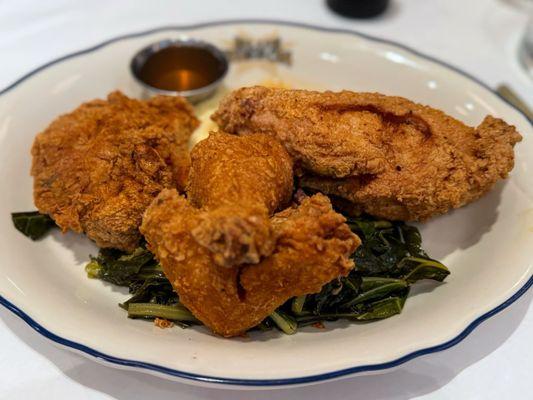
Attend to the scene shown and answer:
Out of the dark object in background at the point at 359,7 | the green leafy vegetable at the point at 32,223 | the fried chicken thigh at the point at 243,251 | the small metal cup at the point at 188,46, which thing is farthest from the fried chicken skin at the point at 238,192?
the dark object in background at the point at 359,7

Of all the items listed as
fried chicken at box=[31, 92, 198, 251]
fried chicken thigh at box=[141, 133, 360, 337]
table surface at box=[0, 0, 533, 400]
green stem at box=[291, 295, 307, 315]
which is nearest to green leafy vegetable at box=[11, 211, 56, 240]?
fried chicken at box=[31, 92, 198, 251]

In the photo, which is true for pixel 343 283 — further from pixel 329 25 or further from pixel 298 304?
→ pixel 329 25

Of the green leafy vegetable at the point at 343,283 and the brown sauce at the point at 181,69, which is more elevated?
the brown sauce at the point at 181,69

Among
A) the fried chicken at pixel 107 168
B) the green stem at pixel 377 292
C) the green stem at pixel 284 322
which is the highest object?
the fried chicken at pixel 107 168

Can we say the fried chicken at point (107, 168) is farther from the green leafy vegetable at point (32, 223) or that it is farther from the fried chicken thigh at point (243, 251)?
the fried chicken thigh at point (243, 251)

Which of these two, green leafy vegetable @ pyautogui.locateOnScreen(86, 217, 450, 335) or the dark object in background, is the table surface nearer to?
the dark object in background

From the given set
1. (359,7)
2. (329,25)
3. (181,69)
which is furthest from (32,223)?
(359,7)
